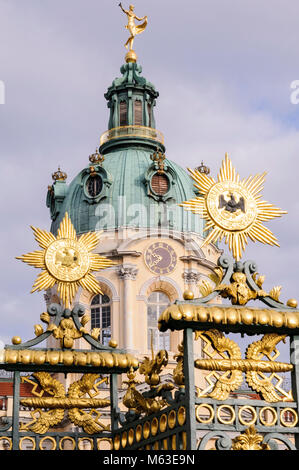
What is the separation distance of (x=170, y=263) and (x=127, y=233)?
303cm

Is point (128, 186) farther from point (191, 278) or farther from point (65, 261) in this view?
point (65, 261)

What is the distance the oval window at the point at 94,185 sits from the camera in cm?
6359

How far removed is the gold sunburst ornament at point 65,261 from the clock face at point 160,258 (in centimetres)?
4179

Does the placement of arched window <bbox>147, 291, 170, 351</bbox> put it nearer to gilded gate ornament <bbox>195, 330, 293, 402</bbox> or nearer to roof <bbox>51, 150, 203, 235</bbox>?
roof <bbox>51, 150, 203, 235</bbox>

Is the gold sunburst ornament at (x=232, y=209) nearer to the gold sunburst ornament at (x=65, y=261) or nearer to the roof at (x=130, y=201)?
the gold sunburst ornament at (x=65, y=261)

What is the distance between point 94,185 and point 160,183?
12.8ft

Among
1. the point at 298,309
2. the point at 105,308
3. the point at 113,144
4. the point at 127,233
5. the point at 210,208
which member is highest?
the point at 113,144

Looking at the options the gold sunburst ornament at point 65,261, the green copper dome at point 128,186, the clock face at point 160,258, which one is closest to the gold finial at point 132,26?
the green copper dome at point 128,186

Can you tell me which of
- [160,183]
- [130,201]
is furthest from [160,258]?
[160,183]

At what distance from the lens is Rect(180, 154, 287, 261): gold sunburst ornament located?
17.2 metres

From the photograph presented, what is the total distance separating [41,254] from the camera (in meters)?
19.4

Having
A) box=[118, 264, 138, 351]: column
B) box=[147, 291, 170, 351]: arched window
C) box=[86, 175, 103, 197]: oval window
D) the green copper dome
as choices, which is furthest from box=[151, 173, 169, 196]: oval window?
box=[147, 291, 170, 351]: arched window
